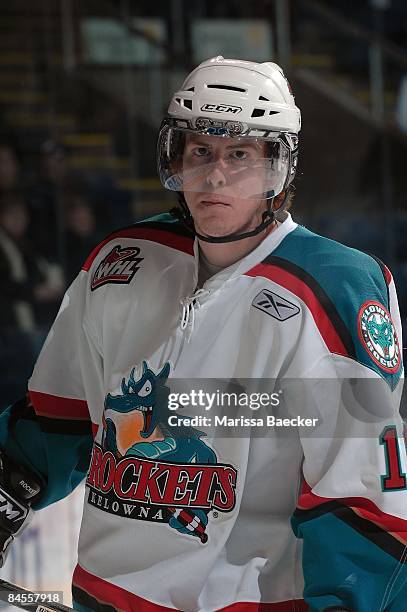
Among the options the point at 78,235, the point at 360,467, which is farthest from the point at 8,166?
the point at 360,467

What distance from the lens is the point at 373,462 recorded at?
1.14 meters

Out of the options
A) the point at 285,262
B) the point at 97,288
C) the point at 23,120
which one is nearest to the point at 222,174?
the point at 285,262

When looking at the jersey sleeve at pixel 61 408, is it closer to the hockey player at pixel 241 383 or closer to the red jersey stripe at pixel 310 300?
the hockey player at pixel 241 383

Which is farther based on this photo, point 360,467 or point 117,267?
point 117,267

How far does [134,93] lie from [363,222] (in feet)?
1.95

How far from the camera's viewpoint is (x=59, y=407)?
1.36m

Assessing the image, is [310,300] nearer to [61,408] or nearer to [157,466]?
[157,466]

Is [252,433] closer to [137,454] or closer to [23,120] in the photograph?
[137,454]

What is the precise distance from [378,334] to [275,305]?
0.12m

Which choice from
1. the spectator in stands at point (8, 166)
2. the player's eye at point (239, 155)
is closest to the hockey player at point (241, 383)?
the player's eye at point (239, 155)

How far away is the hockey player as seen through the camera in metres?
1.15

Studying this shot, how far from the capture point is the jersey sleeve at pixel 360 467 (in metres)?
1.14

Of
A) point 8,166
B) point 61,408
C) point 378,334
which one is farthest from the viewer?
point 8,166

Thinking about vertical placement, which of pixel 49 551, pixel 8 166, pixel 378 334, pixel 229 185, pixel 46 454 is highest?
pixel 229 185
